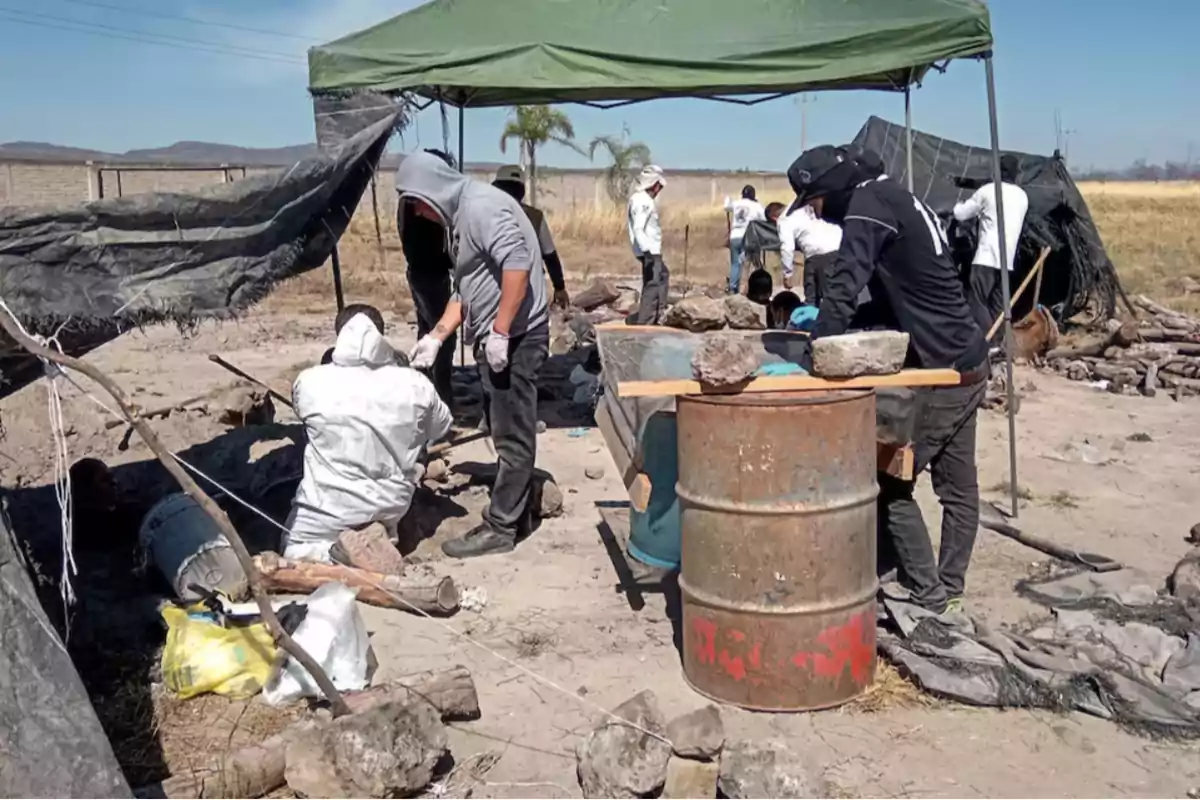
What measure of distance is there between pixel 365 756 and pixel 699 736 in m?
1.07

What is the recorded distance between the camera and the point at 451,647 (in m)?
4.91

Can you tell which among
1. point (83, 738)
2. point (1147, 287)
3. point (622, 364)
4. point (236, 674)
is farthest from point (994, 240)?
point (1147, 287)

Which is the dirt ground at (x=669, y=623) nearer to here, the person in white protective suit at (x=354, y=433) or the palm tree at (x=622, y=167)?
A: the person in white protective suit at (x=354, y=433)

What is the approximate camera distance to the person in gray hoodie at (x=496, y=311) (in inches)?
224

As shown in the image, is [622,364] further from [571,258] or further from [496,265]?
[571,258]

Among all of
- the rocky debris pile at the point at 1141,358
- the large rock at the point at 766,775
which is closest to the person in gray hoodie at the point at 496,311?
→ the large rock at the point at 766,775

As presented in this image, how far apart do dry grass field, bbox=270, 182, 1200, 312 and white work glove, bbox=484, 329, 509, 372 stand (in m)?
7.81

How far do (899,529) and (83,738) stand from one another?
128 inches

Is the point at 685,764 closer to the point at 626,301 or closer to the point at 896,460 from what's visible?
the point at 896,460

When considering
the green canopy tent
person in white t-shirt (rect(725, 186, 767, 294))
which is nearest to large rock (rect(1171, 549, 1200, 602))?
the green canopy tent

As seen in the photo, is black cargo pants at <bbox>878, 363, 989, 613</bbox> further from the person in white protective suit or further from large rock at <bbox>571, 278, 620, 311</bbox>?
large rock at <bbox>571, 278, 620, 311</bbox>

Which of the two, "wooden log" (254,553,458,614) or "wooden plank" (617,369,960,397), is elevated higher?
"wooden plank" (617,369,960,397)

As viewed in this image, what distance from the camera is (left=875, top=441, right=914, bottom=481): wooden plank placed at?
463 cm

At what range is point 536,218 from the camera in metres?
9.51
